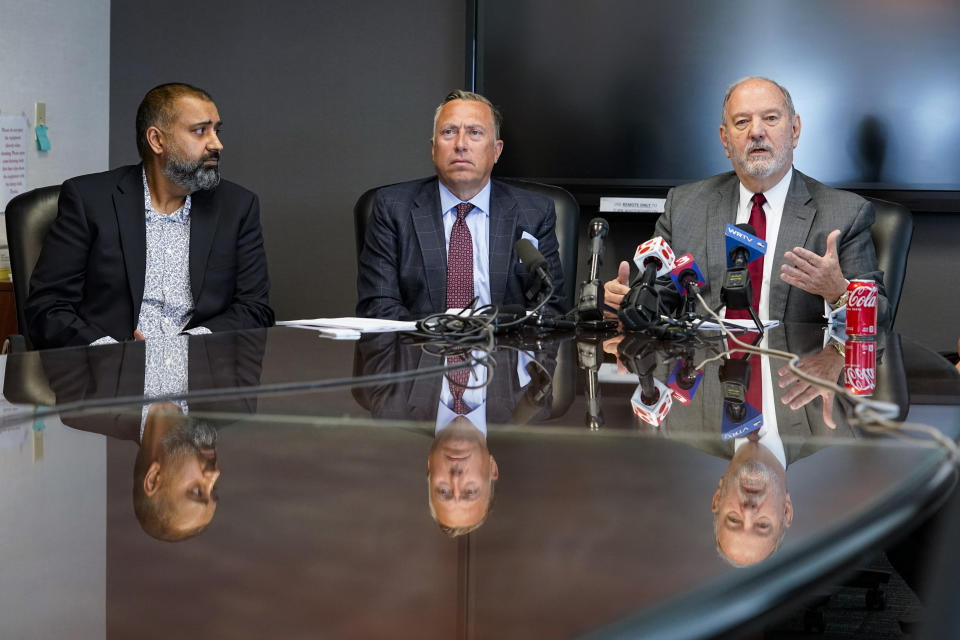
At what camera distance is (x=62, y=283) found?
8.93 ft

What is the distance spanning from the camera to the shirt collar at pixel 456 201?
121 inches

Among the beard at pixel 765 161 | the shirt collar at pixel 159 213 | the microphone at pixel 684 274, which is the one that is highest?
the beard at pixel 765 161

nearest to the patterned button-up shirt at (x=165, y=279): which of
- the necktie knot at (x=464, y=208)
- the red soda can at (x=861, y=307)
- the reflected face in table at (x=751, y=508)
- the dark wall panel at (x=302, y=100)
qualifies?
the necktie knot at (x=464, y=208)

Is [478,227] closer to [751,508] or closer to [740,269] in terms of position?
[740,269]

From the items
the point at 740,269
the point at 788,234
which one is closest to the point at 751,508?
the point at 740,269

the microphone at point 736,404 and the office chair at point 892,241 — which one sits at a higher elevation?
the office chair at point 892,241

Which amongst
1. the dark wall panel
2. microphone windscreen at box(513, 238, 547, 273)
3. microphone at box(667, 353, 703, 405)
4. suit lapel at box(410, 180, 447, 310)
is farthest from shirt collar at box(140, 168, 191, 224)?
microphone at box(667, 353, 703, 405)

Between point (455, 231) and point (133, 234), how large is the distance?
38.3 inches

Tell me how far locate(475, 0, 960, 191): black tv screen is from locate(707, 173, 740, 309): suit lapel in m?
0.49

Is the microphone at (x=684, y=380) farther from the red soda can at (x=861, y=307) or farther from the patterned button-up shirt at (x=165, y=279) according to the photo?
the patterned button-up shirt at (x=165, y=279)

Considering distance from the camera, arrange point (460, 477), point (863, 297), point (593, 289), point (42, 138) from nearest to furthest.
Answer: point (460, 477), point (863, 297), point (593, 289), point (42, 138)

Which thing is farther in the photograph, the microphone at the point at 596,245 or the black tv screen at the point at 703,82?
the black tv screen at the point at 703,82

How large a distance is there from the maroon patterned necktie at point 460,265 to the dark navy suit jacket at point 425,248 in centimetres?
4

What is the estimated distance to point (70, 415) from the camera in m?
1.03
